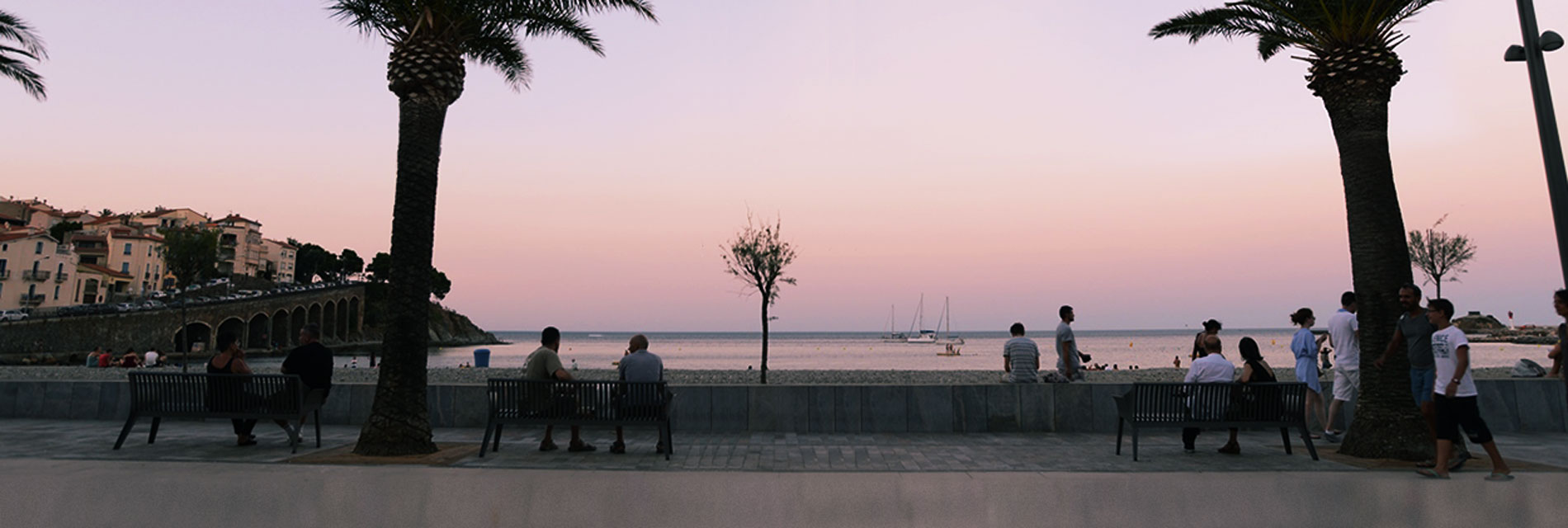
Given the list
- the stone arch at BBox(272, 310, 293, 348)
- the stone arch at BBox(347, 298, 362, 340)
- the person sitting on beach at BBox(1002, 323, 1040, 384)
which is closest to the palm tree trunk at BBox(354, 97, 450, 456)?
the person sitting on beach at BBox(1002, 323, 1040, 384)

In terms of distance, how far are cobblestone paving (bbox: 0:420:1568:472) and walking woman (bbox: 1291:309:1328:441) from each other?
2.02 ft

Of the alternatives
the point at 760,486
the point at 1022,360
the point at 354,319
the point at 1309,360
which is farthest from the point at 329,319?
the point at 1309,360

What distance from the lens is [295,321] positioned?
322 feet

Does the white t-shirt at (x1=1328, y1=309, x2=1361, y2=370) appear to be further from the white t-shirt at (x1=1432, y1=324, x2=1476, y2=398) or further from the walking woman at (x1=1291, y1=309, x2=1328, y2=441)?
the white t-shirt at (x1=1432, y1=324, x2=1476, y2=398)

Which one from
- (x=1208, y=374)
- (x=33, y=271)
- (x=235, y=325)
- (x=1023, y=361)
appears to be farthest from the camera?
(x=235, y=325)

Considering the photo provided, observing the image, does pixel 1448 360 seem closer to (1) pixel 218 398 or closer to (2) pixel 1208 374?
(2) pixel 1208 374

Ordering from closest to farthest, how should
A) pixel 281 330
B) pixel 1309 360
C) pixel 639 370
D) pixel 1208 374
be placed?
pixel 639 370, pixel 1208 374, pixel 1309 360, pixel 281 330

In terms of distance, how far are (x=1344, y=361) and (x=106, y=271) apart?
117m

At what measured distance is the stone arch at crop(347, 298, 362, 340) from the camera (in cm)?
11162

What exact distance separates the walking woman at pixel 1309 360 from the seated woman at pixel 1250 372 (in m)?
0.79

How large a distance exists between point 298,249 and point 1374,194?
16488 cm

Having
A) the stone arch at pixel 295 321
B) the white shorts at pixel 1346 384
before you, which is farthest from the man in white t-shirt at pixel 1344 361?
the stone arch at pixel 295 321

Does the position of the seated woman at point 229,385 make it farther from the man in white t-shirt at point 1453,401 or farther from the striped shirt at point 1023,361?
the man in white t-shirt at point 1453,401

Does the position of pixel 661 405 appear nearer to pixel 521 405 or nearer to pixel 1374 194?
pixel 521 405
